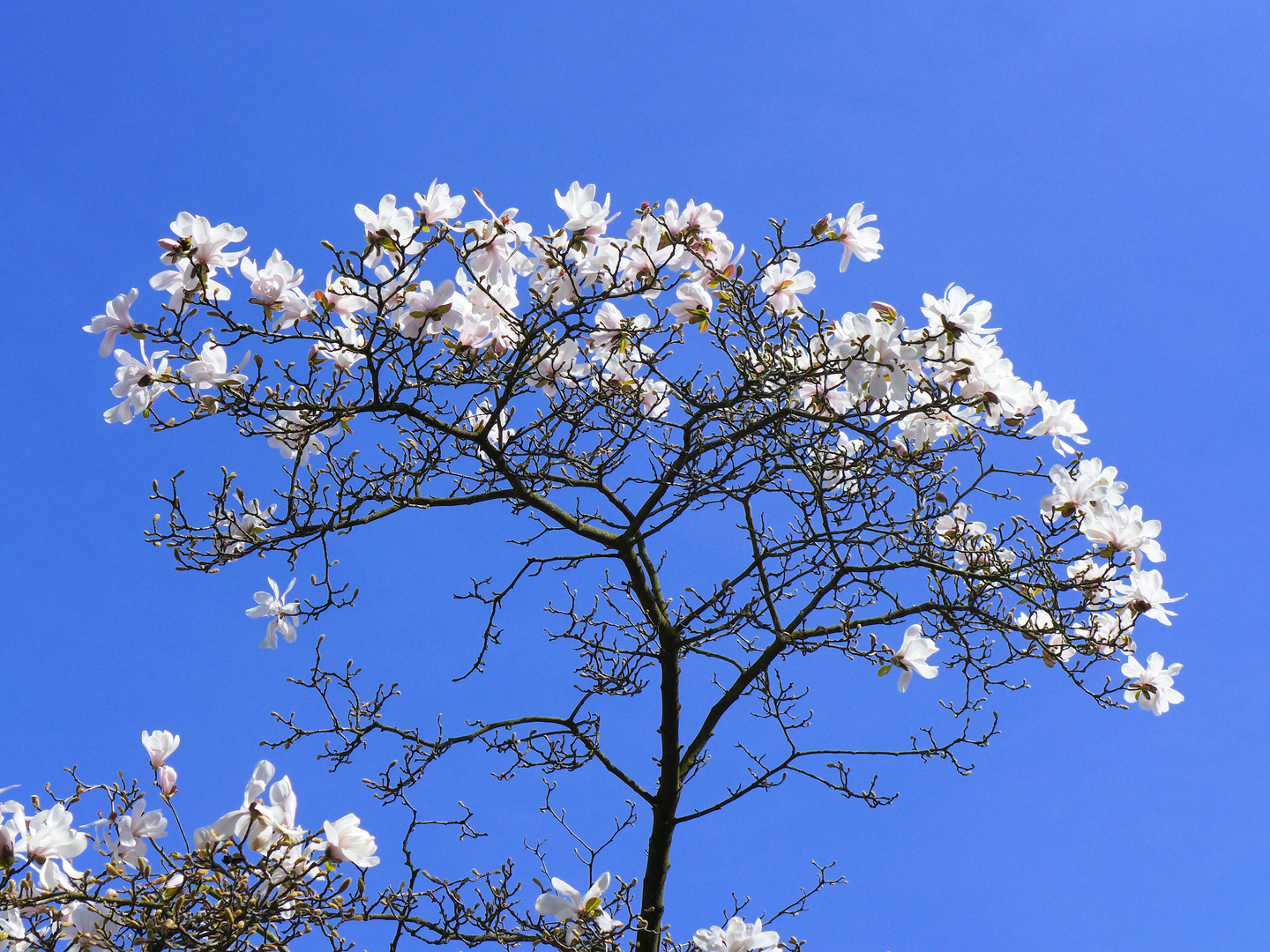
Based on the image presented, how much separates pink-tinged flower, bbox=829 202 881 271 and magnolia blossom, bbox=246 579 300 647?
2530 millimetres

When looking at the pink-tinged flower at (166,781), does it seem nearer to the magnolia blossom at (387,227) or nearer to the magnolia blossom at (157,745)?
the magnolia blossom at (157,745)

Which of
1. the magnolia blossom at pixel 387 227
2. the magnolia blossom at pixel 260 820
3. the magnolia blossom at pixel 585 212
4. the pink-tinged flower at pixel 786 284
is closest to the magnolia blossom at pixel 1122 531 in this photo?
the pink-tinged flower at pixel 786 284

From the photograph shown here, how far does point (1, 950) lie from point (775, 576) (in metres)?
2.86

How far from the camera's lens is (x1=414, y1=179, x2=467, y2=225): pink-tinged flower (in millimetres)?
2965

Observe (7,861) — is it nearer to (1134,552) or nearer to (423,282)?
(423,282)

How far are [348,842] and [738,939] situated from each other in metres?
1.53

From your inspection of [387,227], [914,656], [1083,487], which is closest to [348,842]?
[387,227]

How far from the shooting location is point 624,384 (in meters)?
4.04

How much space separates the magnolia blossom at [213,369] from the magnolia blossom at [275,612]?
0.93 meters

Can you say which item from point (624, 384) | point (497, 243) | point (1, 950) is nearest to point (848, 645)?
point (624, 384)

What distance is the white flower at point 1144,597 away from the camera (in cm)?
360

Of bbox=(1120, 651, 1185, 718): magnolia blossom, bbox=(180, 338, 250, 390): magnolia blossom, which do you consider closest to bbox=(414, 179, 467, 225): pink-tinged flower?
bbox=(180, 338, 250, 390): magnolia blossom

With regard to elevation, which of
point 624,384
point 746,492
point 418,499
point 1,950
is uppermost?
point 624,384

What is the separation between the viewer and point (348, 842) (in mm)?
2523
